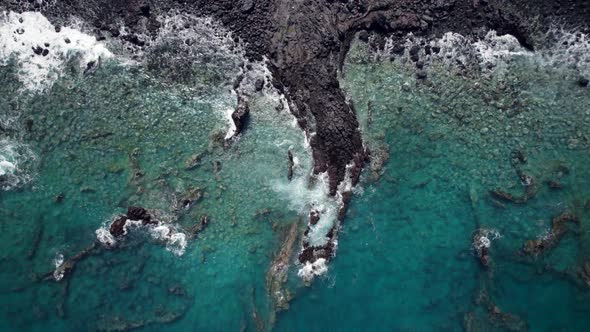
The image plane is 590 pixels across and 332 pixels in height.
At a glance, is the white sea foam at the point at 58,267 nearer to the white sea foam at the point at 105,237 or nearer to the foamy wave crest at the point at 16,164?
the white sea foam at the point at 105,237

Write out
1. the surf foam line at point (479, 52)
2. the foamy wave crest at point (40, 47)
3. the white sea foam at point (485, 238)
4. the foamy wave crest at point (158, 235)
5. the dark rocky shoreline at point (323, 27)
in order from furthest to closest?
the white sea foam at point (485, 238) → the foamy wave crest at point (158, 235) → the foamy wave crest at point (40, 47) → the surf foam line at point (479, 52) → the dark rocky shoreline at point (323, 27)

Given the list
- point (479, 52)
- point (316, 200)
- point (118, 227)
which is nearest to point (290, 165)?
point (316, 200)

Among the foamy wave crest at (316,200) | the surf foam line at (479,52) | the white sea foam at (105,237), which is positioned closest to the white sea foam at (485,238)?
the foamy wave crest at (316,200)

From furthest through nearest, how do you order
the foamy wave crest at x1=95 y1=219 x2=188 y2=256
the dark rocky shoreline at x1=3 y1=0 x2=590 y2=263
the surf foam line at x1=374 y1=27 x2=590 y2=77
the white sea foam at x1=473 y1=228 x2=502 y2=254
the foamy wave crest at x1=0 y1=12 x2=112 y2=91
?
the white sea foam at x1=473 y1=228 x2=502 y2=254, the foamy wave crest at x1=95 y1=219 x2=188 y2=256, the foamy wave crest at x1=0 y1=12 x2=112 y2=91, the surf foam line at x1=374 y1=27 x2=590 y2=77, the dark rocky shoreline at x1=3 y1=0 x2=590 y2=263

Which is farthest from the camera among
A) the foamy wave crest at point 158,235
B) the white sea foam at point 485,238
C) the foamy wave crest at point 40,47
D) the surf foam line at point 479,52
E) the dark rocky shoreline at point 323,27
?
the white sea foam at point 485,238

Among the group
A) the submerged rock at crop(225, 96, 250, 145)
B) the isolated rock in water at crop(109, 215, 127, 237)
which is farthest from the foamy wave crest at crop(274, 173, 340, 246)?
the isolated rock in water at crop(109, 215, 127, 237)

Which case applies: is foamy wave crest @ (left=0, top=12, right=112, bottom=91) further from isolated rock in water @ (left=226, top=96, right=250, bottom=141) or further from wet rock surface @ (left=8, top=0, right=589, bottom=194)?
isolated rock in water @ (left=226, top=96, right=250, bottom=141)

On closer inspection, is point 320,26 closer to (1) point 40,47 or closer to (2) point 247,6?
(2) point 247,6
